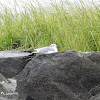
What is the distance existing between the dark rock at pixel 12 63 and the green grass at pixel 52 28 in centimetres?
62

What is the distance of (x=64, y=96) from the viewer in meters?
2.33

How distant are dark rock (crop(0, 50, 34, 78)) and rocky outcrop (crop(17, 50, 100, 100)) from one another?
105 centimetres

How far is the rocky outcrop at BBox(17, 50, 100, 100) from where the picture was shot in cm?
231

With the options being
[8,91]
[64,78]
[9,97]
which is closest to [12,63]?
[8,91]

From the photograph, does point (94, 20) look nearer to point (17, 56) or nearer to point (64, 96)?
point (17, 56)

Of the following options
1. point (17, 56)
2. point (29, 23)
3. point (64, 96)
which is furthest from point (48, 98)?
point (29, 23)

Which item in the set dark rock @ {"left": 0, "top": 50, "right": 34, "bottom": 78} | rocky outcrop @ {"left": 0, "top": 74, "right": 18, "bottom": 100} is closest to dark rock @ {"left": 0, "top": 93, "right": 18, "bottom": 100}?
rocky outcrop @ {"left": 0, "top": 74, "right": 18, "bottom": 100}

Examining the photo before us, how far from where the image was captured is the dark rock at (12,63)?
3.41 m

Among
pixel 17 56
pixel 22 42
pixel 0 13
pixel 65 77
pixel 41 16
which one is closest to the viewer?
pixel 65 77

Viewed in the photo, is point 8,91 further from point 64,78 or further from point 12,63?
point 64,78

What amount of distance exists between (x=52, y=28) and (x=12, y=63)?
4.86ft

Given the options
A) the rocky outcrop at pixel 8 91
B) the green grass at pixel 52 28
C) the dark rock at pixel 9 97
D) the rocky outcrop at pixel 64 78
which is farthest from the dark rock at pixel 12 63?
the rocky outcrop at pixel 64 78

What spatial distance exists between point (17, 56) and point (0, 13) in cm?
263

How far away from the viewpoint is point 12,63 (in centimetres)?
348
